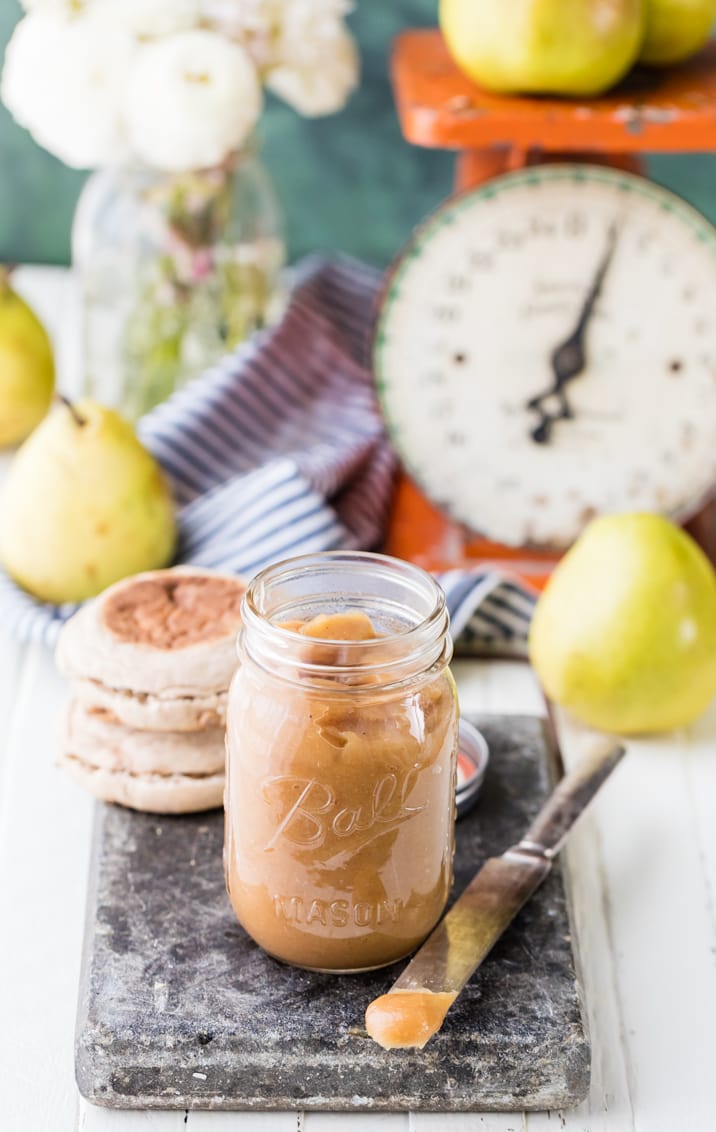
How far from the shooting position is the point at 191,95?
1366 millimetres

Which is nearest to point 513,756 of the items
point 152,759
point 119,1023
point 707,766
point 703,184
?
point 707,766

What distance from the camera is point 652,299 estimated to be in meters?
1.26

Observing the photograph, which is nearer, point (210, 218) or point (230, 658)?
point (230, 658)

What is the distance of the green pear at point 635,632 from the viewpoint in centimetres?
112

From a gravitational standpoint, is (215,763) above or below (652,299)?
below

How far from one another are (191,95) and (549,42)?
377 millimetres

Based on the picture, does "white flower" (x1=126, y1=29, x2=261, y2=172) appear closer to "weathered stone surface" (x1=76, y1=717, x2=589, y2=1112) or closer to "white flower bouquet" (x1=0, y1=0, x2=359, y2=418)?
"white flower bouquet" (x1=0, y1=0, x2=359, y2=418)

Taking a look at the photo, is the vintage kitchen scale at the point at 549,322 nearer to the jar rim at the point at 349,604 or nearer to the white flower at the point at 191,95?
the white flower at the point at 191,95

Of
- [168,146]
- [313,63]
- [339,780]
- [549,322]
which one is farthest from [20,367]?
[339,780]

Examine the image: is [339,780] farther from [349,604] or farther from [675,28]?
[675,28]

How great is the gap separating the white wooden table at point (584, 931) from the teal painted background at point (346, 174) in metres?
0.79

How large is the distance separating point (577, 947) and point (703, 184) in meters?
1.16

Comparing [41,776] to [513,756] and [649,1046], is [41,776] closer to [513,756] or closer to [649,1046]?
[513,756]

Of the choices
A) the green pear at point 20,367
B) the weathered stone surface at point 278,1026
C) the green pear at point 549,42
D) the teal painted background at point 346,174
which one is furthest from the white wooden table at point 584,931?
the teal painted background at point 346,174
